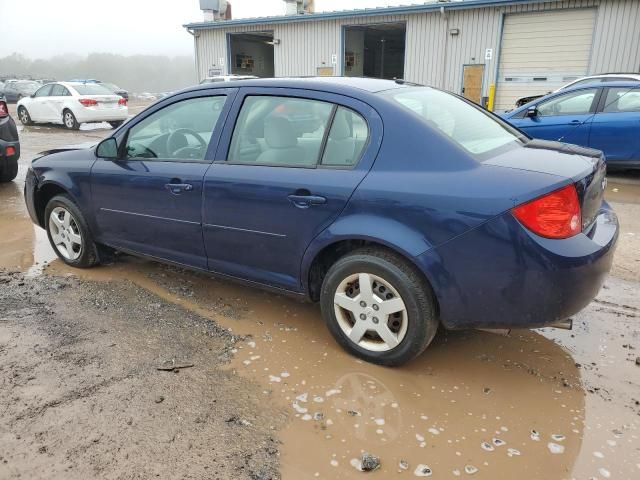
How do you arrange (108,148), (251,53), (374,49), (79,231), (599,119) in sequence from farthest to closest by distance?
1. (374,49)
2. (251,53)
3. (599,119)
4. (79,231)
5. (108,148)

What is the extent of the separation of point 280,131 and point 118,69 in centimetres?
9618

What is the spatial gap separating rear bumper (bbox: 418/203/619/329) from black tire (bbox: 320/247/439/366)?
9 centimetres

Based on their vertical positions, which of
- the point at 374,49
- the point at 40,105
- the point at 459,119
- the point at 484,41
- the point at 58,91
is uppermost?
the point at 374,49

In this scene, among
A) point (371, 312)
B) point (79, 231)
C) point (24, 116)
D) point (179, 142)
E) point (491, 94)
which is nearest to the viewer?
point (371, 312)

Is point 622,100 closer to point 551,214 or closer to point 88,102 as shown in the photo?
point 551,214

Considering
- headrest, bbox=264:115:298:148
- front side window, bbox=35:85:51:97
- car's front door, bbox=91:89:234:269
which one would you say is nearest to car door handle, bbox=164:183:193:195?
car's front door, bbox=91:89:234:269

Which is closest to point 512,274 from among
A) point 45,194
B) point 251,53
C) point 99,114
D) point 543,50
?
point 45,194

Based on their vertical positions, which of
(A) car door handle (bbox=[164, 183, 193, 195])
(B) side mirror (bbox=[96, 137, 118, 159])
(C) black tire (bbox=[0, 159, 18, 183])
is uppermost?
(B) side mirror (bbox=[96, 137, 118, 159])

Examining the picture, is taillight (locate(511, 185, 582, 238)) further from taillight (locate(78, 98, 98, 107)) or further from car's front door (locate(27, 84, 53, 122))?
car's front door (locate(27, 84, 53, 122))

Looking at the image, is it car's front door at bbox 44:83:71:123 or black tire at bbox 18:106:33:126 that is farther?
black tire at bbox 18:106:33:126

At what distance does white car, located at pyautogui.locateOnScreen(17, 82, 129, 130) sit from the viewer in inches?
639

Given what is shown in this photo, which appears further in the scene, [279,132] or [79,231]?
[79,231]

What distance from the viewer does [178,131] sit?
12.5 feet

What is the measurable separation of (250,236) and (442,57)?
16.8 m
